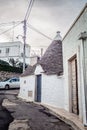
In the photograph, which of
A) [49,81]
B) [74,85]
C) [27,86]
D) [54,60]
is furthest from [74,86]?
[27,86]

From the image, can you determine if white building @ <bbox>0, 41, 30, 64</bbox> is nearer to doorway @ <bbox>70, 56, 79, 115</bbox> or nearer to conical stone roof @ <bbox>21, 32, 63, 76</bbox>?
conical stone roof @ <bbox>21, 32, 63, 76</bbox>

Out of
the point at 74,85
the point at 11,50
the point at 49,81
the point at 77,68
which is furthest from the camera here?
the point at 11,50

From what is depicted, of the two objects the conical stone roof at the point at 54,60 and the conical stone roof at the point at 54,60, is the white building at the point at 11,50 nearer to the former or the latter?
the conical stone roof at the point at 54,60

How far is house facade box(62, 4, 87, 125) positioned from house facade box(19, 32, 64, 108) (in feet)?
8.00

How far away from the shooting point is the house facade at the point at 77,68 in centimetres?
702

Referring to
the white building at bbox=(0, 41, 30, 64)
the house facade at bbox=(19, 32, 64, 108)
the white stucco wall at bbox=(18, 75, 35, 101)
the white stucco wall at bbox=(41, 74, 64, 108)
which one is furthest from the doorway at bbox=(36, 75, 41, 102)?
the white building at bbox=(0, 41, 30, 64)

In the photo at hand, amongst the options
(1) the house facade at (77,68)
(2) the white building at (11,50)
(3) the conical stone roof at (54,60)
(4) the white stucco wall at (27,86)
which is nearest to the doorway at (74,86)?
(1) the house facade at (77,68)

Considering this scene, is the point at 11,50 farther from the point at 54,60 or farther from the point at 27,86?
the point at 54,60

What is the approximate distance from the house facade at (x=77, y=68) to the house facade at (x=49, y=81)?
8.00 feet

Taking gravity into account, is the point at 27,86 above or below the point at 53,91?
above

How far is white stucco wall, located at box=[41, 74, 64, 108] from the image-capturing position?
1222 centimetres

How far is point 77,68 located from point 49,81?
545cm

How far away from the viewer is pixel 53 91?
12.9m

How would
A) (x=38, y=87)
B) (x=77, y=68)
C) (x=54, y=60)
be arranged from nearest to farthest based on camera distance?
(x=77, y=68), (x=54, y=60), (x=38, y=87)
